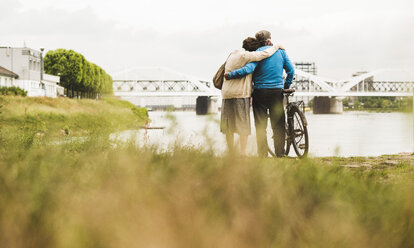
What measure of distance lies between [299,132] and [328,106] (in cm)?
10727

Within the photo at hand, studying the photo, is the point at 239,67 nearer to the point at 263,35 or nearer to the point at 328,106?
the point at 263,35

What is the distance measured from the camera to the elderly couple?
255 inches

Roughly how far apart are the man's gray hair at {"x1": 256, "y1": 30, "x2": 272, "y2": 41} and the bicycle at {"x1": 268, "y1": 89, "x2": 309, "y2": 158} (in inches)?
29.5

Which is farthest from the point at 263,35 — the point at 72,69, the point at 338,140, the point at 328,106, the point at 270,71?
the point at 328,106

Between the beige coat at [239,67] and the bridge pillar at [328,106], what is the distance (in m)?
106

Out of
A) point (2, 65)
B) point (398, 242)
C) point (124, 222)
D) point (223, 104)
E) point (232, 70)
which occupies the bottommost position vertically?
point (398, 242)

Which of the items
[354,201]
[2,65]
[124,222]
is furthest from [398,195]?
[2,65]

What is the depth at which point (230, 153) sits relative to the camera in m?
2.84

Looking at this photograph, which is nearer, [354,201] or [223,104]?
[354,201]

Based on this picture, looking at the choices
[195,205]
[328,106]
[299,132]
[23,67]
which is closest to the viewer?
[195,205]

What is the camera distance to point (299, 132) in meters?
6.81

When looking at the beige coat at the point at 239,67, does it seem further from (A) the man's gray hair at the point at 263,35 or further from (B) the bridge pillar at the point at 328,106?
(B) the bridge pillar at the point at 328,106

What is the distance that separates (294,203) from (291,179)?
416 mm

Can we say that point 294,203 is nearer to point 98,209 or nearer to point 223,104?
point 98,209
